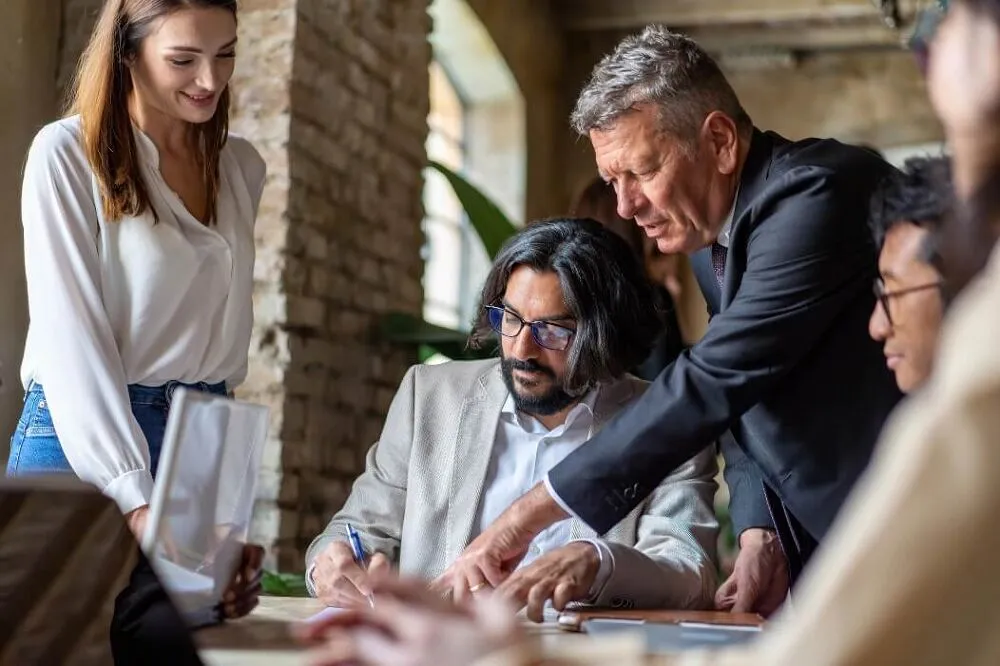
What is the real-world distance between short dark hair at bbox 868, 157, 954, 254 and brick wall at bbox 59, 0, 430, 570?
282 centimetres

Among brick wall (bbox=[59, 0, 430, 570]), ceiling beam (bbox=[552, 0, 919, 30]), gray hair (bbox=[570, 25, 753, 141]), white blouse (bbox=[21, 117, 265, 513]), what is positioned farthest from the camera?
ceiling beam (bbox=[552, 0, 919, 30])

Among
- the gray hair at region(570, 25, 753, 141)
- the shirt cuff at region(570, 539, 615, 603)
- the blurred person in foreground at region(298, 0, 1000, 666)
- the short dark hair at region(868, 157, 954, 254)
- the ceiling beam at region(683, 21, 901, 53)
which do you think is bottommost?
the shirt cuff at region(570, 539, 615, 603)

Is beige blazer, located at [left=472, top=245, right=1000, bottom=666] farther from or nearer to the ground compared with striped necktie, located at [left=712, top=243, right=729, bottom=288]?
nearer to the ground

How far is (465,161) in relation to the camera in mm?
7473

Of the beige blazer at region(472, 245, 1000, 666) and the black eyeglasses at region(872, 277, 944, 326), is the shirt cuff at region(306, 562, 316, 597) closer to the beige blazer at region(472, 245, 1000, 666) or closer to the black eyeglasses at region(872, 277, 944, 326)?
the black eyeglasses at region(872, 277, 944, 326)

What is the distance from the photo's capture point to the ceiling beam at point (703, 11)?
7539 mm

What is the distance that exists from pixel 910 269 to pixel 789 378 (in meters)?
0.73

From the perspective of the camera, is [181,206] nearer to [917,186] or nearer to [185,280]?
[185,280]

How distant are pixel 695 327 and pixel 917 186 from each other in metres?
7.02

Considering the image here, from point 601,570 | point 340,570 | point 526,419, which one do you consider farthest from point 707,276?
point 340,570

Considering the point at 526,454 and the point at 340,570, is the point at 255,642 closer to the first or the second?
the point at 340,570

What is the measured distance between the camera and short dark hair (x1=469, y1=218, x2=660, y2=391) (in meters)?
2.67

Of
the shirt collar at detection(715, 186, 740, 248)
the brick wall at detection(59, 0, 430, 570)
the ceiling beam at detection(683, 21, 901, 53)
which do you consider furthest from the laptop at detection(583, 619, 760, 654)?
the ceiling beam at detection(683, 21, 901, 53)

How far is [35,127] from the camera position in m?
3.67
